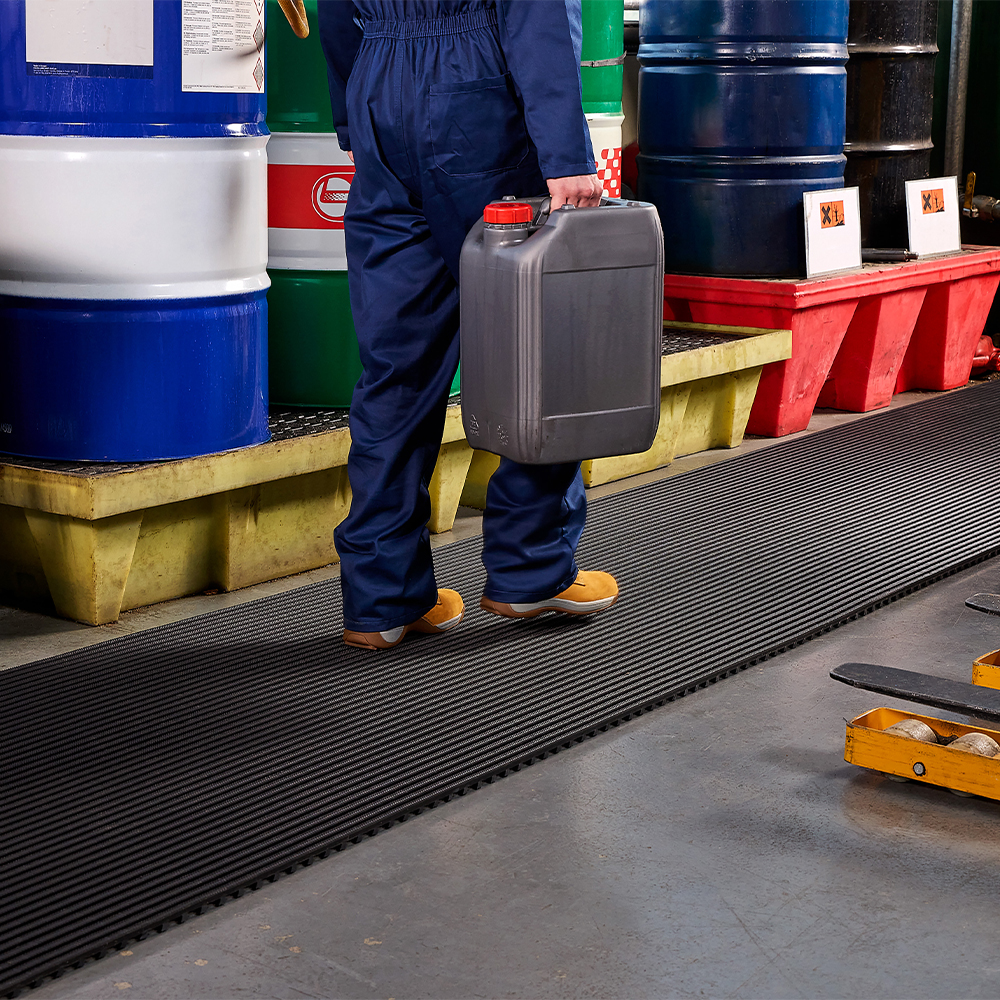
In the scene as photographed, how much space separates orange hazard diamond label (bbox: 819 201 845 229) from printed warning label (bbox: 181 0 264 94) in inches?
96.8

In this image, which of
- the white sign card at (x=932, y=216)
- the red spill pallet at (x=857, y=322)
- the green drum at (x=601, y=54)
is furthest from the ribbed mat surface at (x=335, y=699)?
the white sign card at (x=932, y=216)

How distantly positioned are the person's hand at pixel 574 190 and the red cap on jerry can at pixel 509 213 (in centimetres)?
5

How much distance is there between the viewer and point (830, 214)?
16.0ft

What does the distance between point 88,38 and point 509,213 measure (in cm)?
88

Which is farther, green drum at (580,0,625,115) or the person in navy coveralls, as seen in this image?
green drum at (580,0,625,115)

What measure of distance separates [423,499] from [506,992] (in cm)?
125

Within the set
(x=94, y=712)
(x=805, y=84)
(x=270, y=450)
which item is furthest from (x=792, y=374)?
(x=94, y=712)

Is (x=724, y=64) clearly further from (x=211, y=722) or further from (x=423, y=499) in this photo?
(x=211, y=722)

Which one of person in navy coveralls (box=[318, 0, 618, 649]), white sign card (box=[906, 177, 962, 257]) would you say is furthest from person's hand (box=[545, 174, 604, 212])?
white sign card (box=[906, 177, 962, 257])

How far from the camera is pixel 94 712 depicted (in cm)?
236

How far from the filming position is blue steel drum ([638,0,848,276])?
184 inches

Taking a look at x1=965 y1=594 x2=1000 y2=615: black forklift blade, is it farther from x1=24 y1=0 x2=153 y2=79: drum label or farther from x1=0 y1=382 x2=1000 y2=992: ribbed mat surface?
x1=24 y1=0 x2=153 y2=79: drum label

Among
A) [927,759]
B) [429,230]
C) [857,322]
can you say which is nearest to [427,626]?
[429,230]

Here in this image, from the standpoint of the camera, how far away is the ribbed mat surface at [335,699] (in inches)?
73.8
